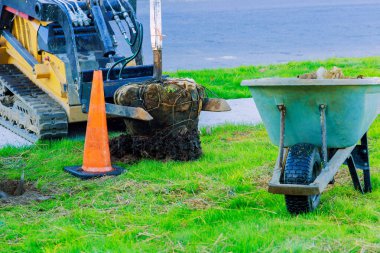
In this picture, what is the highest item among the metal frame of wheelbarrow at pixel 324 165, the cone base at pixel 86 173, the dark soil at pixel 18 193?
the metal frame of wheelbarrow at pixel 324 165

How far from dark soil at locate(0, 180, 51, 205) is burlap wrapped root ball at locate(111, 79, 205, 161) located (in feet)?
4.21

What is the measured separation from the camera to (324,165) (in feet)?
19.4

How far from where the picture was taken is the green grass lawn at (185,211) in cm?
539

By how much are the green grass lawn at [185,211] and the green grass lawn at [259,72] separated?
4.46 metres

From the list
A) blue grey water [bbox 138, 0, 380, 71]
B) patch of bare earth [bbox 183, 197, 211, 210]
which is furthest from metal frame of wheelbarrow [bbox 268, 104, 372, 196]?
blue grey water [bbox 138, 0, 380, 71]

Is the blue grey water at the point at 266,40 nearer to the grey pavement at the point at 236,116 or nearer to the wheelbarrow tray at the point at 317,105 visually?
the grey pavement at the point at 236,116

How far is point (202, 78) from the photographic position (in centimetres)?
1426

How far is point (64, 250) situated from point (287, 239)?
1.49 meters

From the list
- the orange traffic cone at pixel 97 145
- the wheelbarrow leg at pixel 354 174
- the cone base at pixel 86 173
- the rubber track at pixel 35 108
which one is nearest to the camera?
the wheelbarrow leg at pixel 354 174

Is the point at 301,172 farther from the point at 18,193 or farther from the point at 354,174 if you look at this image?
the point at 18,193

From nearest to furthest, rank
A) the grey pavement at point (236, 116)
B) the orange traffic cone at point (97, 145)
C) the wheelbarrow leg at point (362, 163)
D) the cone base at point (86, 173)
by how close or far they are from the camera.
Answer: the wheelbarrow leg at point (362, 163) < the cone base at point (86, 173) < the orange traffic cone at point (97, 145) < the grey pavement at point (236, 116)

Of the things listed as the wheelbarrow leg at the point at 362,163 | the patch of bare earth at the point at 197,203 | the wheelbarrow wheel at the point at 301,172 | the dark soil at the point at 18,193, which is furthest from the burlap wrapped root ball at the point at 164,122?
the wheelbarrow wheel at the point at 301,172

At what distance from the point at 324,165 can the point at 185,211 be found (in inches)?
45.5

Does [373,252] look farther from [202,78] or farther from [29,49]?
[202,78]
